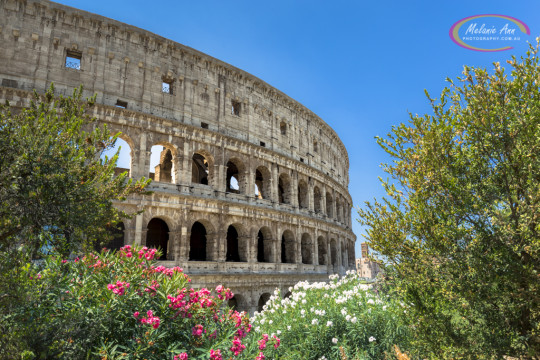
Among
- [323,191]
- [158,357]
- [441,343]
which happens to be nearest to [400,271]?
[441,343]

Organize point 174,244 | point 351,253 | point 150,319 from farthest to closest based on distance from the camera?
point 351,253, point 174,244, point 150,319

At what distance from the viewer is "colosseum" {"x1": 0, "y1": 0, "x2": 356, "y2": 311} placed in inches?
680

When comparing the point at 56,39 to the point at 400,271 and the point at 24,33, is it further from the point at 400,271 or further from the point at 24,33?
the point at 400,271

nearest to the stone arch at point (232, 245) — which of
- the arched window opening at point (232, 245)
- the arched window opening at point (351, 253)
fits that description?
the arched window opening at point (232, 245)

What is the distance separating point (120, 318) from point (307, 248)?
21.2 meters

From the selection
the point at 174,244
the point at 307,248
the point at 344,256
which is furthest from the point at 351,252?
the point at 174,244

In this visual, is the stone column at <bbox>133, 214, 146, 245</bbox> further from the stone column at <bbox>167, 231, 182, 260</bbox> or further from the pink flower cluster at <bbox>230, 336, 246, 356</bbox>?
the pink flower cluster at <bbox>230, 336, 246, 356</bbox>

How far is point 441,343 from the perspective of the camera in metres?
6.31

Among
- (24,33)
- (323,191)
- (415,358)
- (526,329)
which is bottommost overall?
(415,358)

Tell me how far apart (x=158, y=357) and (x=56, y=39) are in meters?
17.6

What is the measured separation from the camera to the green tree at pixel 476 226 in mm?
5535

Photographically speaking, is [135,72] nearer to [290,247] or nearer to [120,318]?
[290,247]

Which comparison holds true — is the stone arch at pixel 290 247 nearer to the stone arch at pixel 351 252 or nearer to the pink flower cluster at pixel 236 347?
the stone arch at pixel 351 252

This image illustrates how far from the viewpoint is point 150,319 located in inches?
214
